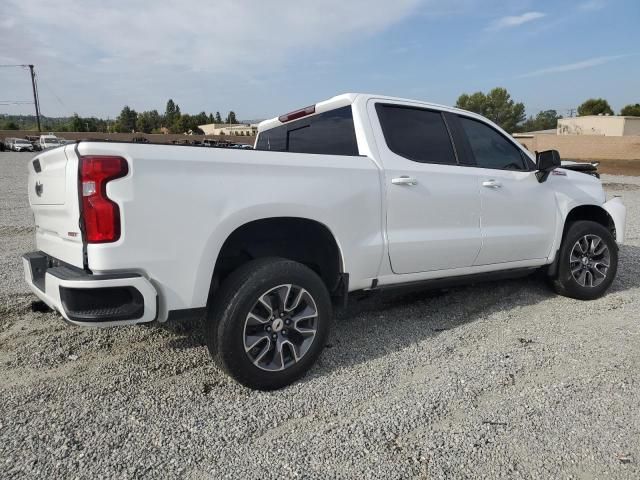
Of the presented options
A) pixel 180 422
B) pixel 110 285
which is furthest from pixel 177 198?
pixel 180 422

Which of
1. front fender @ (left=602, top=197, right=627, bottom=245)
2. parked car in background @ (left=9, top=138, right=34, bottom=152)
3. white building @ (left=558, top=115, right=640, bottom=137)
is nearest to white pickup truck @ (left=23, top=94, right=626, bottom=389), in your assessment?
front fender @ (left=602, top=197, right=627, bottom=245)

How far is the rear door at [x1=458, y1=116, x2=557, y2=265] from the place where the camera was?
4098mm

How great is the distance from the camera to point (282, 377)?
2994mm

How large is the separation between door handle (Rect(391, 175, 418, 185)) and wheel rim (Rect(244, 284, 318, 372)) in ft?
3.51

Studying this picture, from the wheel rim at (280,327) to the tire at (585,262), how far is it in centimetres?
297

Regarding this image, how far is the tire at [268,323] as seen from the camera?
2.80 meters

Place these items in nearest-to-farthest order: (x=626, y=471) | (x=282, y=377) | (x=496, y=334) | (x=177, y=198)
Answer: (x=626, y=471)
(x=177, y=198)
(x=282, y=377)
(x=496, y=334)

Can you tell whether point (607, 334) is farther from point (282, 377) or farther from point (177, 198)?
point (177, 198)

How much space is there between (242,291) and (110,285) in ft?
2.38

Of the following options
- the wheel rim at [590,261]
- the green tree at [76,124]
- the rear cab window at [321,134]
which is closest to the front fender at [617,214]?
the wheel rim at [590,261]

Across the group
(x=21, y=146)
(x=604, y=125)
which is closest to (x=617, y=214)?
(x=21, y=146)

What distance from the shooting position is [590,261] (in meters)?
4.83

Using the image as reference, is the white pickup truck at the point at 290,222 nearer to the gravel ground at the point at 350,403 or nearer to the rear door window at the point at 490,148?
the rear door window at the point at 490,148

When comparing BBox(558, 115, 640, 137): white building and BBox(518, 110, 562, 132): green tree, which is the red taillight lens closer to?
BBox(558, 115, 640, 137): white building
